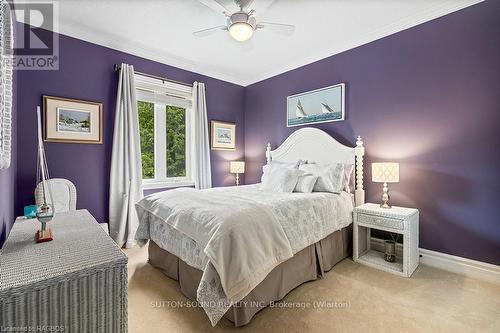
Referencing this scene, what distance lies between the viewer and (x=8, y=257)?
0.99 m

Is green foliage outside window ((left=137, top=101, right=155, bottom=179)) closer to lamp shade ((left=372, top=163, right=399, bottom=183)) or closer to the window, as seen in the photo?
the window

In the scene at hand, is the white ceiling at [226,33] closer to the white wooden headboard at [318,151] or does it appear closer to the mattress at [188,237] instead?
the white wooden headboard at [318,151]

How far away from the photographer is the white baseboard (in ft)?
7.08

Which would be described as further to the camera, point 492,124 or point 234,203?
point 492,124

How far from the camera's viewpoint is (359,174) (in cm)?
295

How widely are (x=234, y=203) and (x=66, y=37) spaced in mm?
2874

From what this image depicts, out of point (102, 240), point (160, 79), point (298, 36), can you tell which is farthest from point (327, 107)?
point (102, 240)

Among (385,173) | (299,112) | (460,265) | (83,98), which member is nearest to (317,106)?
(299,112)

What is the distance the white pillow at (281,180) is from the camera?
282 centimetres

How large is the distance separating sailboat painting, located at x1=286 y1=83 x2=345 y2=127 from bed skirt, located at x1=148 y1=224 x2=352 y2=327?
161 centimetres

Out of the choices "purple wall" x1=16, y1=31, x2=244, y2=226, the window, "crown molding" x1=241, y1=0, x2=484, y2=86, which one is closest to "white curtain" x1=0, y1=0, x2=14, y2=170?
"purple wall" x1=16, y1=31, x2=244, y2=226

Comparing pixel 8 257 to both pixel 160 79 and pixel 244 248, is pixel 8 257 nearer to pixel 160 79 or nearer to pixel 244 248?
pixel 244 248

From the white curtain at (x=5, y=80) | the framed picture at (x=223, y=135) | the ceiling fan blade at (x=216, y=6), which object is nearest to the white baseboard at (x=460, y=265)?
the framed picture at (x=223, y=135)

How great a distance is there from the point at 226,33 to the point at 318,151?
2029mm
